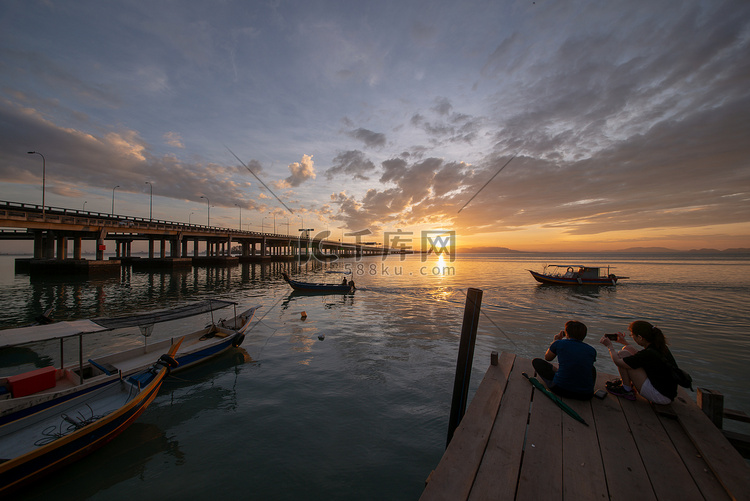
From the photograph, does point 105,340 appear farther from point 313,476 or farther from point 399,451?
point 399,451

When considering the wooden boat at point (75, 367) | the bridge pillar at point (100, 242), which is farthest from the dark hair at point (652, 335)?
the bridge pillar at point (100, 242)

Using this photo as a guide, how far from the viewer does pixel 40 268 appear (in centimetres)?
4781

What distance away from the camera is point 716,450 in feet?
14.3

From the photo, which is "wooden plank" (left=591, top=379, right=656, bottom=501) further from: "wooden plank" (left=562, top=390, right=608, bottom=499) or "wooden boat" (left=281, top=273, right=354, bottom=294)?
"wooden boat" (left=281, top=273, right=354, bottom=294)

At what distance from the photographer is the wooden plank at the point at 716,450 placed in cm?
370

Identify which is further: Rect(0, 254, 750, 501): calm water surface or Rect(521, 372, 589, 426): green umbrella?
Rect(0, 254, 750, 501): calm water surface

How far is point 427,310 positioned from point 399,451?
1972cm

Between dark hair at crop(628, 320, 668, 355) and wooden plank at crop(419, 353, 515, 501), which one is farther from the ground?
dark hair at crop(628, 320, 668, 355)

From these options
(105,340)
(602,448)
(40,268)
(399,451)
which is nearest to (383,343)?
(399,451)

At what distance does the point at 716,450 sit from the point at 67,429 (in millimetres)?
13159

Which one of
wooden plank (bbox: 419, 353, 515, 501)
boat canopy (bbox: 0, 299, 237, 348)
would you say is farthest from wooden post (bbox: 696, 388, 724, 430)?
boat canopy (bbox: 0, 299, 237, 348)

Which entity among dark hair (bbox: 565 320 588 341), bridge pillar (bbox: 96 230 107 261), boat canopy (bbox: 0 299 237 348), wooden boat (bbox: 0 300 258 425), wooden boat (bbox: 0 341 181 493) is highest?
bridge pillar (bbox: 96 230 107 261)

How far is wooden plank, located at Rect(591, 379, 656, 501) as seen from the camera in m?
3.79

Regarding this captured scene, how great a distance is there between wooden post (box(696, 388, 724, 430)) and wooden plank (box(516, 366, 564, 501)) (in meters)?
2.43
